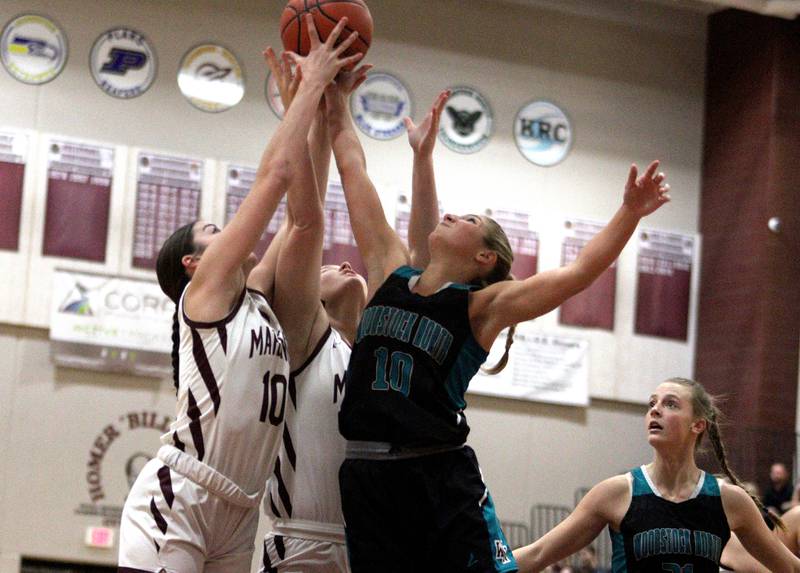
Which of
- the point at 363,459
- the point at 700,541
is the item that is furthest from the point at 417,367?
the point at 700,541

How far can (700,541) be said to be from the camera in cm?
521

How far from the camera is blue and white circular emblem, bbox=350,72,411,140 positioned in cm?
1477

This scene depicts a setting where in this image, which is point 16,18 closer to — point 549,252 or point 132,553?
point 549,252

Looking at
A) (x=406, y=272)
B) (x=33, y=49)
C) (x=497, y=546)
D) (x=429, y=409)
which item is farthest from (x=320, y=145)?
(x=33, y=49)

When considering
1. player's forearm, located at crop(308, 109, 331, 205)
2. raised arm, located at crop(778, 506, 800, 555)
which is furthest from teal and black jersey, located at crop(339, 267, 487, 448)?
raised arm, located at crop(778, 506, 800, 555)

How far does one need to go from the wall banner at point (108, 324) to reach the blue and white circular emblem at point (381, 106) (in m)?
3.32

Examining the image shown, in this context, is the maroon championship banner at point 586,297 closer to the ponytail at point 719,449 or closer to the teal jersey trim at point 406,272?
the ponytail at point 719,449

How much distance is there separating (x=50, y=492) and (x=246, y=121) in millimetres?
4742

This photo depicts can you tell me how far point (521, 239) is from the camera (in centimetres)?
1495

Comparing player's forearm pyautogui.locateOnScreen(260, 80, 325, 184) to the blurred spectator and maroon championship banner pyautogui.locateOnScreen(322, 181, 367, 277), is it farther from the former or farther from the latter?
the blurred spectator

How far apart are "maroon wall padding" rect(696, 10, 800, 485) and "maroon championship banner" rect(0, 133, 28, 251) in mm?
8478

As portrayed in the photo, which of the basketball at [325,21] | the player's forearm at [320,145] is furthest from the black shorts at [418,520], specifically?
the basketball at [325,21]

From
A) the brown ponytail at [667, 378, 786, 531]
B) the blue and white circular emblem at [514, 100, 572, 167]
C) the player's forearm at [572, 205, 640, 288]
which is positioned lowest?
the brown ponytail at [667, 378, 786, 531]

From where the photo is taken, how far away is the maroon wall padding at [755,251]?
14680mm
